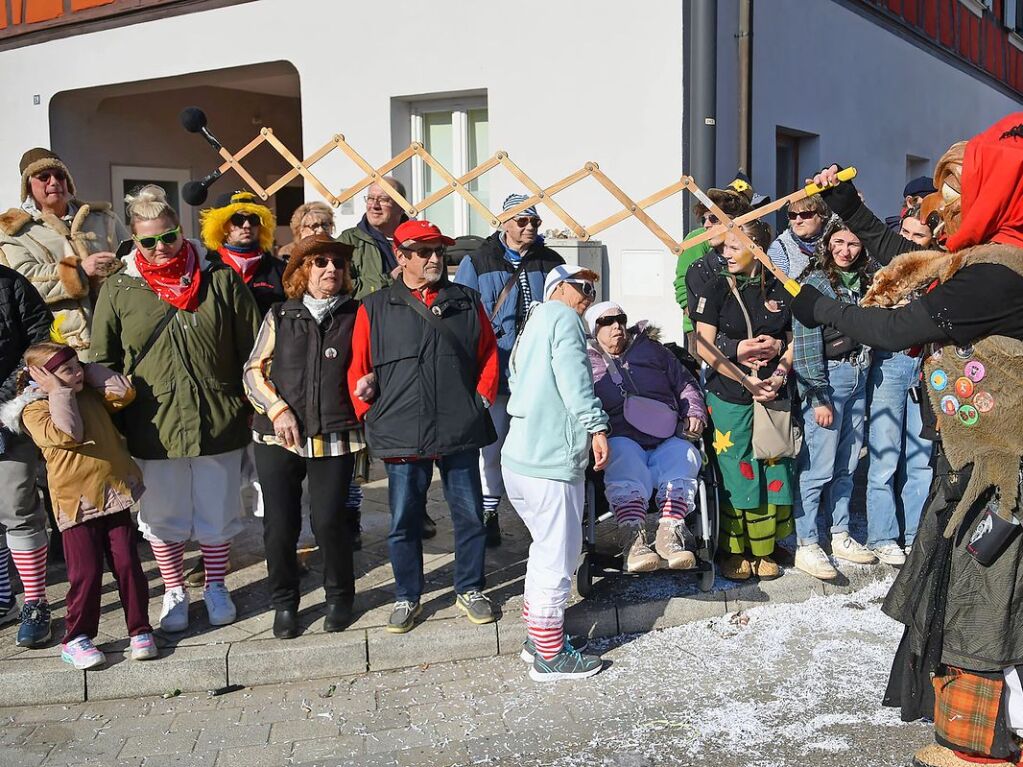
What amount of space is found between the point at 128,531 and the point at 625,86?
214 inches

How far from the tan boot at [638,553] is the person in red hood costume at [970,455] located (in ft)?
4.86

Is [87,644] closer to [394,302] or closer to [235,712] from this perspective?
[235,712]

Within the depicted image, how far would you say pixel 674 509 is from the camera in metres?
4.88

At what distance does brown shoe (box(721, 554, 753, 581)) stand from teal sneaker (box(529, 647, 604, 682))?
1.19 metres

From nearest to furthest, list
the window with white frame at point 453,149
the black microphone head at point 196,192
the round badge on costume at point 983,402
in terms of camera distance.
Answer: the round badge on costume at point 983,402 < the black microphone head at point 196,192 < the window with white frame at point 453,149

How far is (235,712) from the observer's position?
4102 mm

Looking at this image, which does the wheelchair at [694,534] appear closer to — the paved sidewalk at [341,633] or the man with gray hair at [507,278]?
the paved sidewalk at [341,633]

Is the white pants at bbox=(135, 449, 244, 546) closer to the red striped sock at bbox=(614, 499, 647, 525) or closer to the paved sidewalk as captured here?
the paved sidewalk

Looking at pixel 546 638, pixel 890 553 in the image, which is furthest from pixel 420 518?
pixel 890 553

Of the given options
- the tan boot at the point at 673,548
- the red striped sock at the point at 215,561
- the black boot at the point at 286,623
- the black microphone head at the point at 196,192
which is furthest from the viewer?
the black microphone head at the point at 196,192

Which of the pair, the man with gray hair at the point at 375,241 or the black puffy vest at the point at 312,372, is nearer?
the black puffy vest at the point at 312,372

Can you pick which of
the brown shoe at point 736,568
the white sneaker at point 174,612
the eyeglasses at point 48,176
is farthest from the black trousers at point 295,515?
the eyeglasses at point 48,176

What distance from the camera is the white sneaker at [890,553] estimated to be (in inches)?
214

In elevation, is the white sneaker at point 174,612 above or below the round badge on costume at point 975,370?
below
